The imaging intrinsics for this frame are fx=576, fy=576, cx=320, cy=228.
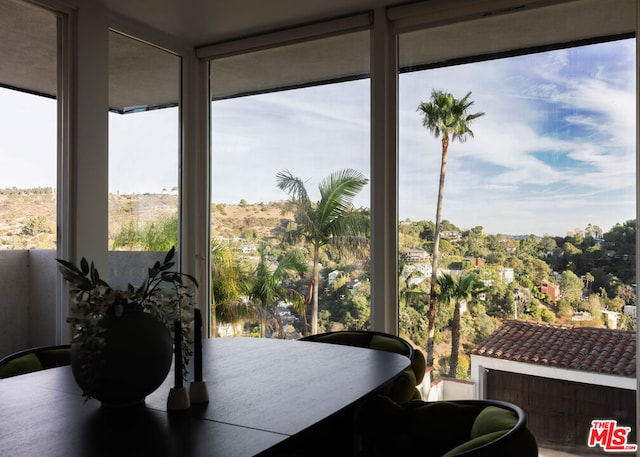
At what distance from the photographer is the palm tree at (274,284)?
4.09 metres

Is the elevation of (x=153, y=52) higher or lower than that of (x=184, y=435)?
higher

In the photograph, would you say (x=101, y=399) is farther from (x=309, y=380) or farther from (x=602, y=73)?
(x=602, y=73)

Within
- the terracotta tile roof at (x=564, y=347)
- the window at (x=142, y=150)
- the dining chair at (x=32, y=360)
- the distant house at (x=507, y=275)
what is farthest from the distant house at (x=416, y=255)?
the dining chair at (x=32, y=360)

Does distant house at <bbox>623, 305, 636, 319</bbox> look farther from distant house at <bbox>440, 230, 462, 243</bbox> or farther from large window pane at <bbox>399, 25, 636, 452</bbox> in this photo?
distant house at <bbox>440, 230, 462, 243</bbox>

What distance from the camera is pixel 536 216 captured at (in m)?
3.30

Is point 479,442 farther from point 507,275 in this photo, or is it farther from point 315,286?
point 315,286

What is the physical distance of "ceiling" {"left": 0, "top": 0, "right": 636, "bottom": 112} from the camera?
3270mm

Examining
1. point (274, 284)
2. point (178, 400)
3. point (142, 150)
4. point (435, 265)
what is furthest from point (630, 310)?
point (142, 150)

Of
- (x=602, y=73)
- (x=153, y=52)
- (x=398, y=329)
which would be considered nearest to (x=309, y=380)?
(x=398, y=329)

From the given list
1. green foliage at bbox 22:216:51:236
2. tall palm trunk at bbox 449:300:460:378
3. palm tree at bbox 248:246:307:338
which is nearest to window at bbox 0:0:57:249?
green foliage at bbox 22:216:51:236

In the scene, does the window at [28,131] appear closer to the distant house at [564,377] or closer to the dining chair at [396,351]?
the dining chair at [396,351]

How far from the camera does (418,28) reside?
12.1ft

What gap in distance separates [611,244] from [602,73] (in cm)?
94
